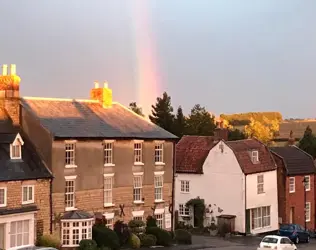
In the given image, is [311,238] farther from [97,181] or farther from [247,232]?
[97,181]

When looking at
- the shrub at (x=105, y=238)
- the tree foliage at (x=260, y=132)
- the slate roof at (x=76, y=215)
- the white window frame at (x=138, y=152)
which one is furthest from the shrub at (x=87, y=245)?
the tree foliage at (x=260, y=132)

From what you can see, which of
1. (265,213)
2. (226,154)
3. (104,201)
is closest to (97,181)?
(104,201)

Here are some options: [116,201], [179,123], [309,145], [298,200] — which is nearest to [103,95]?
[116,201]

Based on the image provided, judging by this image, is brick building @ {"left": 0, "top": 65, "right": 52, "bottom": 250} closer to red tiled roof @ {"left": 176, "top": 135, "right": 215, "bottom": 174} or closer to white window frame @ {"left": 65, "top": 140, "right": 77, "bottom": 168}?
white window frame @ {"left": 65, "top": 140, "right": 77, "bottom": 168}

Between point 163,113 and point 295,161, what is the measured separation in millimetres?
43764

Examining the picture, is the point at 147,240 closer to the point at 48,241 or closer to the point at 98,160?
the point at 98,160

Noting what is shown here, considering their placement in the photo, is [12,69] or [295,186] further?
[295,186]

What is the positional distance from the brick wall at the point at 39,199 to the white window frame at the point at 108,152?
639 cm

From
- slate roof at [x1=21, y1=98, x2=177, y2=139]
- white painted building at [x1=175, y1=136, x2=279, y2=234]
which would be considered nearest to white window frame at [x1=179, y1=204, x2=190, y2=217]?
white painted building at [x1=175, y1=136, x2=279, y2=234]

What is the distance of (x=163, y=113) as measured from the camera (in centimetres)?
10800

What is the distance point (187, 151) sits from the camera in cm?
6550

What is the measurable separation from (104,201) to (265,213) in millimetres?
21694

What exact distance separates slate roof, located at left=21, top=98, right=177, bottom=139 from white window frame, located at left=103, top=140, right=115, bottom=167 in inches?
27.4

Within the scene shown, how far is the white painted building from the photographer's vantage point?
59.8m
